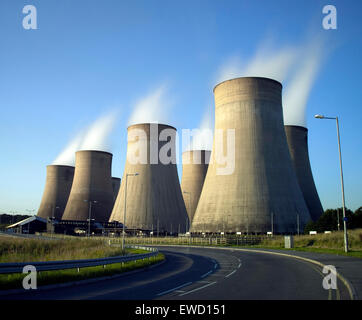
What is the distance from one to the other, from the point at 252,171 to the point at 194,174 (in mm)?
26304

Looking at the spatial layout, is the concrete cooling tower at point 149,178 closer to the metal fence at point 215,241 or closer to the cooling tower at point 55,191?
the metal fence at point 215,241

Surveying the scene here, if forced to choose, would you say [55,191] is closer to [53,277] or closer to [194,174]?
[194,174]

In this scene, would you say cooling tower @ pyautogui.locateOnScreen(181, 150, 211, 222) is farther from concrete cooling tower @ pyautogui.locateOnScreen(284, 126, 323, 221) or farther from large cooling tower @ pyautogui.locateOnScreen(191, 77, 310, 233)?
large cooling tower @ pyautogui.locateOnScreen(191, 77, 310, 233)

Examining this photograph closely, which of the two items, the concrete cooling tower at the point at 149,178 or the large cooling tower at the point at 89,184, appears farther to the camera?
the large cooling tower at the point at 89,184

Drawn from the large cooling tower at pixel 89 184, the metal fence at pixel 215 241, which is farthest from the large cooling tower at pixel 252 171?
the large cooling tower at pixel 89 184

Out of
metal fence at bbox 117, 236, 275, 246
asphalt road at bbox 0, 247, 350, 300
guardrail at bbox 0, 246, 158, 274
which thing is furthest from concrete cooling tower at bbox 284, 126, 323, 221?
asphalt road at bbox 0, 247, 350, 300

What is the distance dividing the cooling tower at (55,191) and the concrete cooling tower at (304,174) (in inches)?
1463

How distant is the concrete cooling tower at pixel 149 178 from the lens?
43.7 meters

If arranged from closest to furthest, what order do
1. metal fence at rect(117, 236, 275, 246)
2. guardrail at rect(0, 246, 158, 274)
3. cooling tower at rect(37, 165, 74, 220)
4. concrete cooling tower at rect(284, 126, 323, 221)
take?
guardrail at rect(0, 246, 158, 274) < metal fence at rect(117, 236, 275, 246) < concrete cooling tower at rect(284, 126, 323, 221) < cooling tower at rect(37, 165, 74, 220)

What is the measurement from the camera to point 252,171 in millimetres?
33562

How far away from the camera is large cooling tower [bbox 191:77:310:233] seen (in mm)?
33719

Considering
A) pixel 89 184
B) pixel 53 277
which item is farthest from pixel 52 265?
pixel 89 184

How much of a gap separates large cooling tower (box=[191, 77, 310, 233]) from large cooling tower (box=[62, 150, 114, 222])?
68.9 ft

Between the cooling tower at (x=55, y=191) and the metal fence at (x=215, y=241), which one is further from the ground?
the cooling tower at (x=55, y=191)
